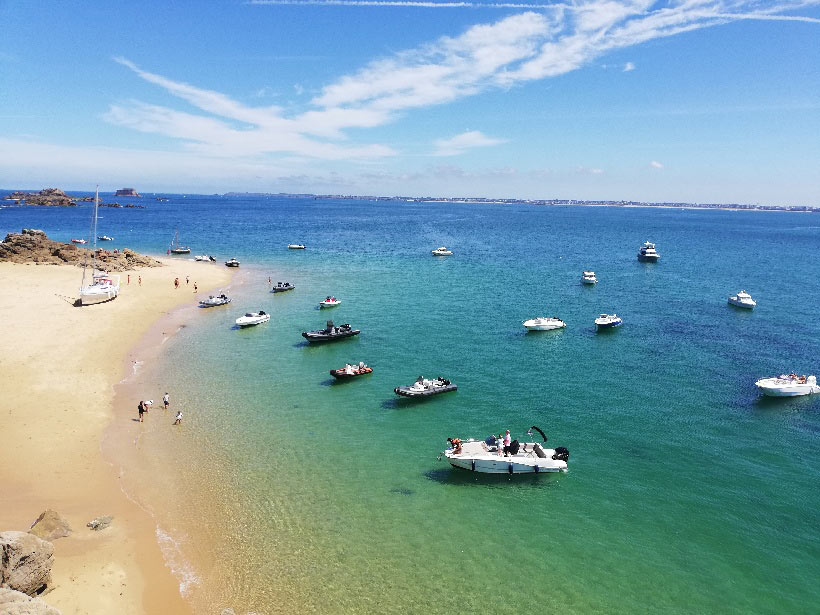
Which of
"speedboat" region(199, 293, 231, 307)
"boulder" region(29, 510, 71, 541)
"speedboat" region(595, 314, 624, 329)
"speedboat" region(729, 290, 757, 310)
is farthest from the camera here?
"speedboat" region(729, 290, 757, 310)

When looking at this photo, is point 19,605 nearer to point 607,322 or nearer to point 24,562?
point 24,562

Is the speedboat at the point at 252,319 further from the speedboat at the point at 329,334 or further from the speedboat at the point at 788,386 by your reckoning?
the speedboat at the point at 788,386

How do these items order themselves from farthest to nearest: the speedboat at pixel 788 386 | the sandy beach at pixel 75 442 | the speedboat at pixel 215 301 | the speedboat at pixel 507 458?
the speedboat at pixel 215 301 → the speedboat at pixel 788 386 → the speedboat at pixel 507 458 → the sandy beach at pixel 75 442

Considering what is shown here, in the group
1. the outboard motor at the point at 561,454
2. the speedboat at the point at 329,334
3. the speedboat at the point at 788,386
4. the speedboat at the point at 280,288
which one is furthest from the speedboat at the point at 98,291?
the speedboat at the point at 788,386

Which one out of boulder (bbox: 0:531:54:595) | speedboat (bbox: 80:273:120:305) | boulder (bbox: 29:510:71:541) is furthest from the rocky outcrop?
boulder (bbox: 0:531:54:595)

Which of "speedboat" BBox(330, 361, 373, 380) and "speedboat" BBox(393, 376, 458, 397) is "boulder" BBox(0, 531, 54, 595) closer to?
"speedboat" BBox(393, 376, 458, 397)

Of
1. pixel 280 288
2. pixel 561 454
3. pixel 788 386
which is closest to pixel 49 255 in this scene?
pixel 280 288
